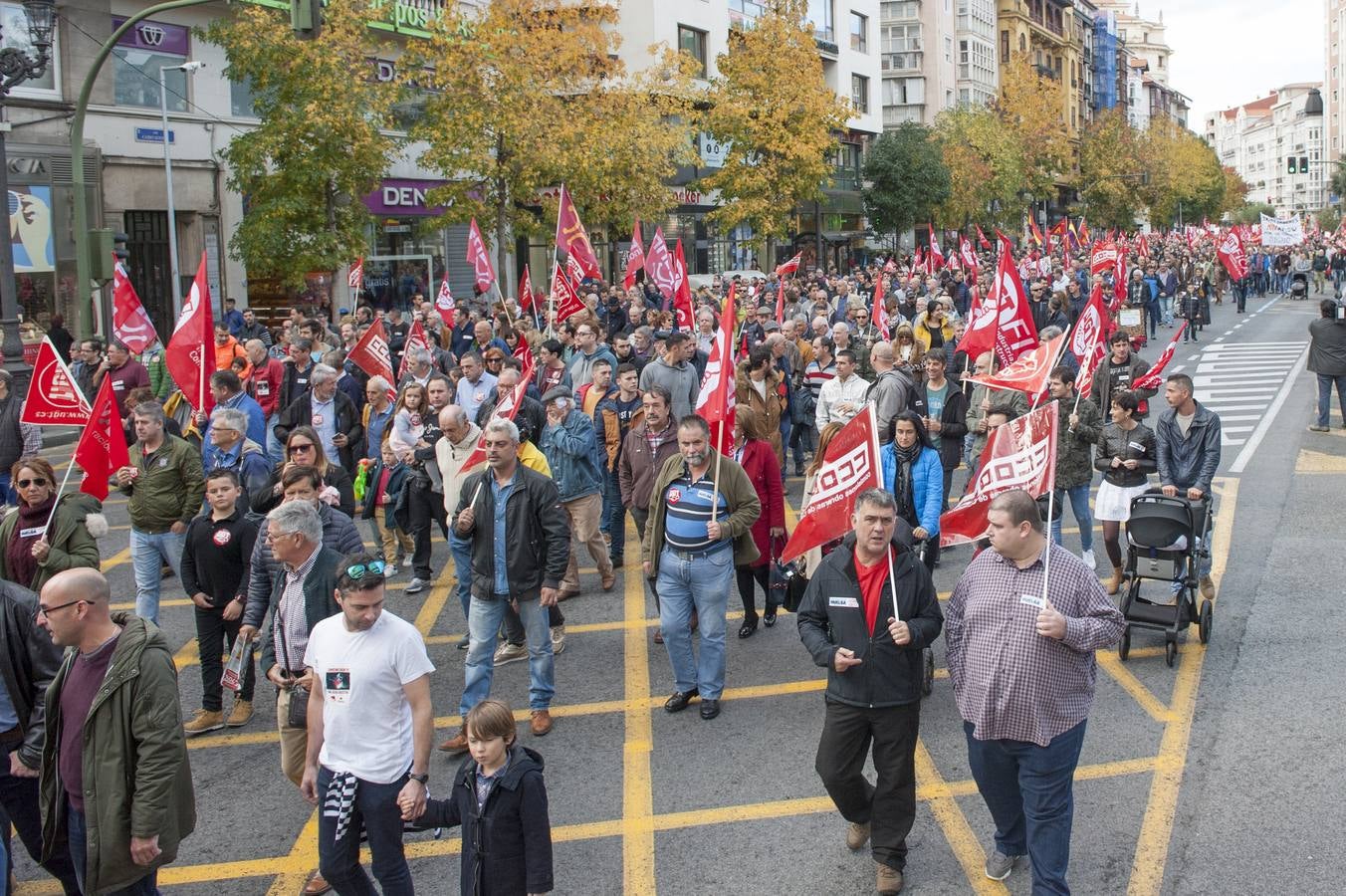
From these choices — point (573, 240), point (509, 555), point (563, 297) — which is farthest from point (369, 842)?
point (573, 240)

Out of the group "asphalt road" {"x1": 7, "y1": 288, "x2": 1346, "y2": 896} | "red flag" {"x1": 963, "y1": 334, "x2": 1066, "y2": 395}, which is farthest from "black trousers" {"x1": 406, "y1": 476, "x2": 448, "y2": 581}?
"red flag" {"x1": 963, "y1": 334, "x2": 1066, "y2": 395}

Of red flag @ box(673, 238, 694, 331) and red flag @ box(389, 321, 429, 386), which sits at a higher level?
red flag @ box(673, 238, 694, 331)

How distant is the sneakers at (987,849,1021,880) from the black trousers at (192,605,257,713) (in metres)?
4.30

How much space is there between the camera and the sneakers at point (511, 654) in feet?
29.9

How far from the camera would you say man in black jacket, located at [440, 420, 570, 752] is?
7410 mm

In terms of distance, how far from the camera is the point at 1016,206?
68.8m

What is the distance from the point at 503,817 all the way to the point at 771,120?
37959 mm

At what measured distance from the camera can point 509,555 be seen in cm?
743

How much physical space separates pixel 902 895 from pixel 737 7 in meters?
46.2

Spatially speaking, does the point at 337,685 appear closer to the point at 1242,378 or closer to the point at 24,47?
the point at 1242,378

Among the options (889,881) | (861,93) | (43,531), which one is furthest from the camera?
(861,93)

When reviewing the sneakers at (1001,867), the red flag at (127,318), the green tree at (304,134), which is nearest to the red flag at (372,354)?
the red flag at (127,318)

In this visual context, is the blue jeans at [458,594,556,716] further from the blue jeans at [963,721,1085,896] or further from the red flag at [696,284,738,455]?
the blue jeans at [963,721,1085,896]

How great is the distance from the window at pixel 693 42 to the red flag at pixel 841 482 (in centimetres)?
4019
